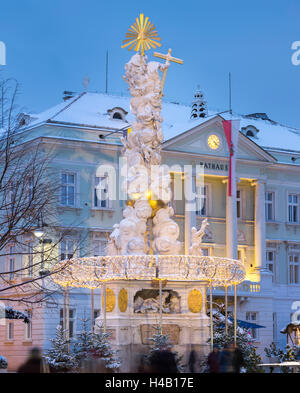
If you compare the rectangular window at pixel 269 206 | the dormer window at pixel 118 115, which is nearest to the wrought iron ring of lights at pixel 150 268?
the dormer window at pixel 118 115

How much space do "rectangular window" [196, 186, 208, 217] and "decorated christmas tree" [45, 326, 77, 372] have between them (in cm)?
2486

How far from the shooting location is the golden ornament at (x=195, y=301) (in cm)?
2627

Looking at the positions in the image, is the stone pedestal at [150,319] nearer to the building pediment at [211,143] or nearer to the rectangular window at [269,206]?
the building pediment at [211,143]

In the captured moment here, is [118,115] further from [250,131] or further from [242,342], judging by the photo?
[242,342]

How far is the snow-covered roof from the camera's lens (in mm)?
47656

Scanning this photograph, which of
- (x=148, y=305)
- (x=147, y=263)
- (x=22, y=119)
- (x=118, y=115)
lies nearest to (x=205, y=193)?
(x=118, y=115)

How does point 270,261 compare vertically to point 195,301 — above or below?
above

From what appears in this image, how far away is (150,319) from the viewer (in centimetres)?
2609

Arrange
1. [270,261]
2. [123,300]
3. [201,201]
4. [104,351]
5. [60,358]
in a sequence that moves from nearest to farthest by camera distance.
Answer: [104,351] < [60,358] < [123,300] < [201,201] < [270,261]

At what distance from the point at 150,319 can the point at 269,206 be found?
27.6 meters

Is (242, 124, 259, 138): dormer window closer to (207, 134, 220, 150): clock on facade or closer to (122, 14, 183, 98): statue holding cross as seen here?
(207, 134, 220, 150): clock on facade

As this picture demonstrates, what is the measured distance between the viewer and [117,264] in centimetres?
2486
